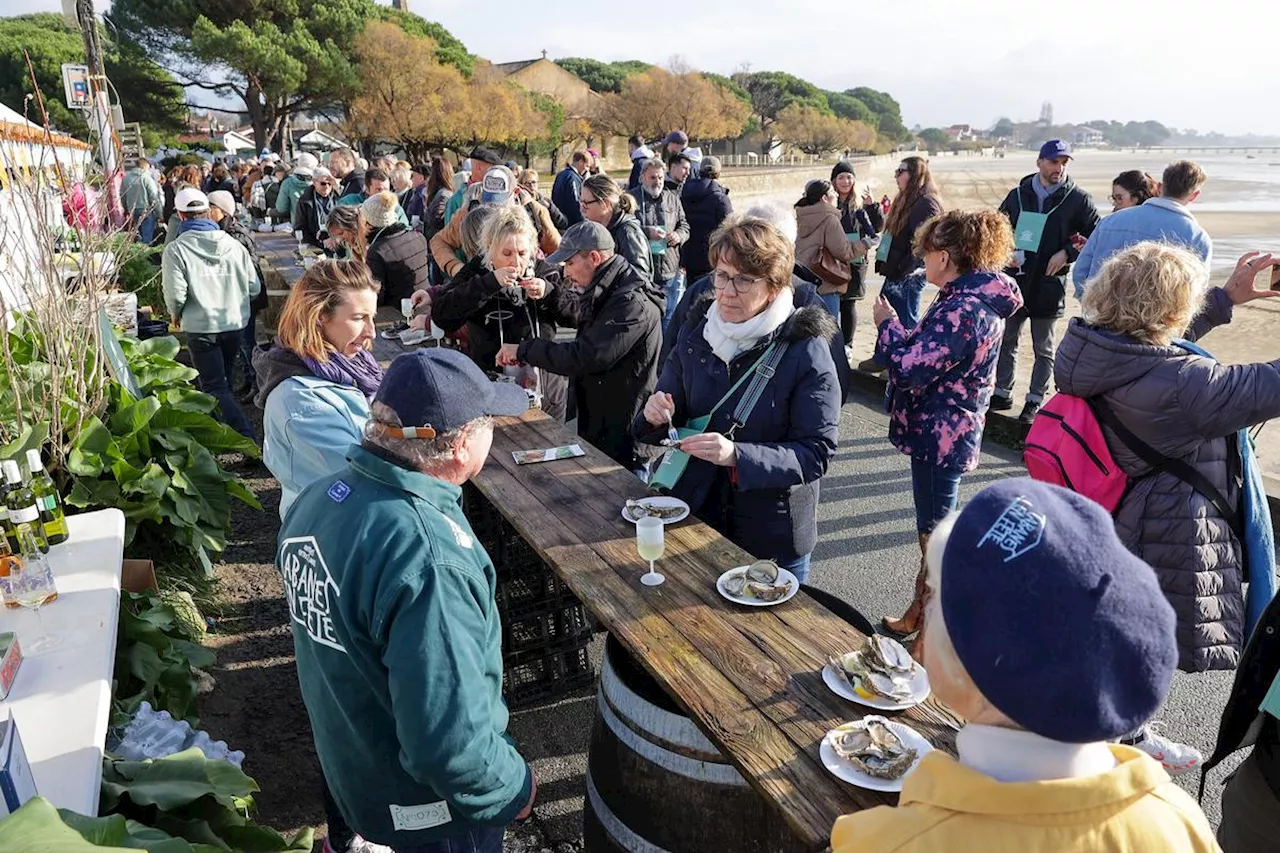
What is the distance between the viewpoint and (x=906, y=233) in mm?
6926

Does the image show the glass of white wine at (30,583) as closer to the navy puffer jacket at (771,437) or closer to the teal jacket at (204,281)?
the navy puffer jacket at (771,437)

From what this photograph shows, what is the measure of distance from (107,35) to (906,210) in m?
38.6

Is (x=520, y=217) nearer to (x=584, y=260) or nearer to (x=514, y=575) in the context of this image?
(x=584, y=260)

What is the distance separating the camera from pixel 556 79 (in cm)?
6316

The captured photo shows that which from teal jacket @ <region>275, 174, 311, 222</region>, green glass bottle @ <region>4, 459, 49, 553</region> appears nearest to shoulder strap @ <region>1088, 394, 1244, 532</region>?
green glass bottle @ <region>4, 459, 49, 553</region>

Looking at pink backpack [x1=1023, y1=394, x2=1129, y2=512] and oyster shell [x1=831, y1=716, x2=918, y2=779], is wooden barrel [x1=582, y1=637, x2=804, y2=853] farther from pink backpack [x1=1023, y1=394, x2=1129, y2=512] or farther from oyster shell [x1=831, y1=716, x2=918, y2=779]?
A: pink backpack [x1=1023, y1=394, x2=1129, y2=512]

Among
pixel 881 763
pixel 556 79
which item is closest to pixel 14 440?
pixel 881 763

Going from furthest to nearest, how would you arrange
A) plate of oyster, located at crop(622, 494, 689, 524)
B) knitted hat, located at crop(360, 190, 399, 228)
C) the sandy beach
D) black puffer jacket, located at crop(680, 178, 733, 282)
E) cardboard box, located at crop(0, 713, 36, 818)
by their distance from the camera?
black puffer jacket, located at crop(680, 178, 733, 282) → the sandy beach → knitted hat, located at crop(360, 190, 399, 228) → plate of oyster, located at crop(622, 494, 689, 524) → cardboard box, located at crop(0, 713, 36, 818)

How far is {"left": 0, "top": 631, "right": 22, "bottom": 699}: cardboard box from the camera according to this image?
2145 mm

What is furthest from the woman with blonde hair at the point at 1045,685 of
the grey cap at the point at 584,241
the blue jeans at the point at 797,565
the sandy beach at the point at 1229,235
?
the sandy beach at the point at 1229,235

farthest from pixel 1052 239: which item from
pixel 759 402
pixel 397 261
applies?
pixel 397 261

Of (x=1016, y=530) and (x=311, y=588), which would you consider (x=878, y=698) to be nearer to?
(x=1016, y=530)

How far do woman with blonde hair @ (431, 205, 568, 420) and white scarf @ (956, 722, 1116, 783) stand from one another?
11.4ft

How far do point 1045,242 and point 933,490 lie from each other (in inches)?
121
